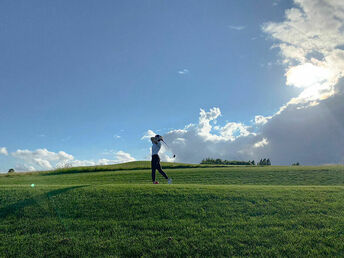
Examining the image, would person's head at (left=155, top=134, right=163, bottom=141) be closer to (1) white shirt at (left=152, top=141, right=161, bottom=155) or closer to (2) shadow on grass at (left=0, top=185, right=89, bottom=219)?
(1) white shirt at (left=152, top=141, right=161, bottom=155)

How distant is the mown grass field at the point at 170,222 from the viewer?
755 centimetres

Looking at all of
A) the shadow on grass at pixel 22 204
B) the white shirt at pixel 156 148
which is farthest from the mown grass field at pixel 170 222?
the white shirt at pixel 156 148

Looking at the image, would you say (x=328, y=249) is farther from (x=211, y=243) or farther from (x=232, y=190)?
(x=232, y=190)

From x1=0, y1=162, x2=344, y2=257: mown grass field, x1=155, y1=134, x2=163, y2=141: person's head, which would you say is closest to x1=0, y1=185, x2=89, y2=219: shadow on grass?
x1=0, y1=162, x2=344, y2=257: mown grass field

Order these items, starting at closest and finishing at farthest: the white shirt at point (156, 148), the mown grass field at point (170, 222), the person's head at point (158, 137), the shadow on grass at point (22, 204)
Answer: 1. the mown grass field at point (170, 222)
2. the shadow on grass at point (22, 204)
3. the person's head at point (158, 137)
4. the white shirt at point (156, 148)

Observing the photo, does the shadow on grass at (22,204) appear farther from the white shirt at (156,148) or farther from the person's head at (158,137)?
the person's head at (158,137)

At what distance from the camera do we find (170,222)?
8883mm

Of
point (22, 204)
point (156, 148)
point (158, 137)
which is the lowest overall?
point (22, 204)

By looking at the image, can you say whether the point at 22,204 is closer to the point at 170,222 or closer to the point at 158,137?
the point at 170,222

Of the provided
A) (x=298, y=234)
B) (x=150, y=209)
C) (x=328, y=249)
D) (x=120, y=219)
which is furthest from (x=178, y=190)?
(x=328, y=249)

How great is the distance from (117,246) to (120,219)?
1717mm

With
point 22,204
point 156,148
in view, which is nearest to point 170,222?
point 22,204

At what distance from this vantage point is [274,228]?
27.7ft

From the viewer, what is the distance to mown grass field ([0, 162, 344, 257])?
7547mm
